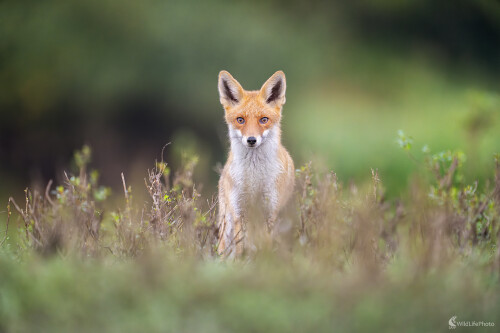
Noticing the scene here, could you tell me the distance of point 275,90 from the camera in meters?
5.20

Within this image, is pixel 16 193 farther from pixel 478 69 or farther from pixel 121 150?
pixel 478 69

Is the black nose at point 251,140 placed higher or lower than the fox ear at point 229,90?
lower

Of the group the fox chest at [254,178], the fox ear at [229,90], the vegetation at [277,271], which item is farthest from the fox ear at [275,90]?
the vegetation at [277,271]

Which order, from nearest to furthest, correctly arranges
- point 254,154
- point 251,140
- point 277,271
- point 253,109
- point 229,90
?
point 277,271
point 251,140
point 253,109
point 254,154
point 229,90

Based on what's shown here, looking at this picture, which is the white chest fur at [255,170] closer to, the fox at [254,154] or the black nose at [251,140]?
the fox at [254,154]

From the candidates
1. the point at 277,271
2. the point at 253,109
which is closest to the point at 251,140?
the point at 253,109

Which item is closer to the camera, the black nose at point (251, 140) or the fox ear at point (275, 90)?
the black nose at point (251, 140)

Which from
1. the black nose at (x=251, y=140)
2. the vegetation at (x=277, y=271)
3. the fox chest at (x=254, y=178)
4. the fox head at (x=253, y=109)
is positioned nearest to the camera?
the vegetation at (x=277, y=271)

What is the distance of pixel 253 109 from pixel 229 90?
0.38m

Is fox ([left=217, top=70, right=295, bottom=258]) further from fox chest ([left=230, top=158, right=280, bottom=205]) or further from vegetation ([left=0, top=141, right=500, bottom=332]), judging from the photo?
vegetation ([left=0, top=141, right=500, bottom=332])

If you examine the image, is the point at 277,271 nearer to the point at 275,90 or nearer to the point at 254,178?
the point at 254,178

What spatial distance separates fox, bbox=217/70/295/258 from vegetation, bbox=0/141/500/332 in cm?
61

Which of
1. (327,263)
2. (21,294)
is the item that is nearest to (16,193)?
(21,294)

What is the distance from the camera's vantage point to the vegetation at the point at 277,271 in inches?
120
